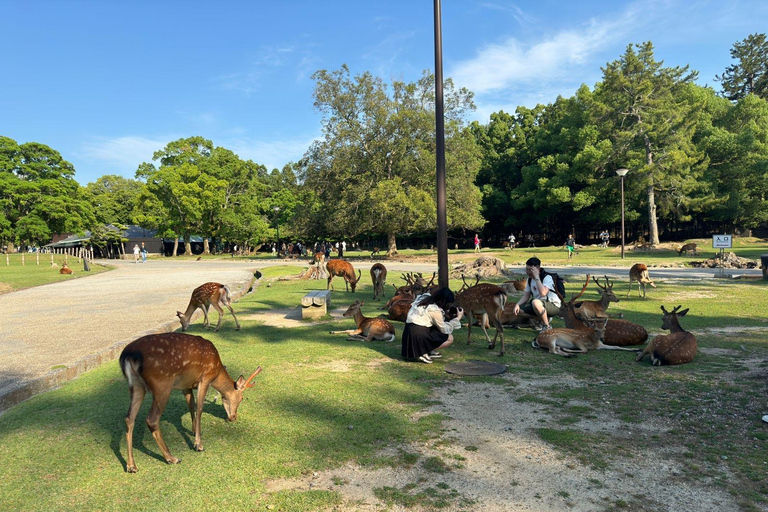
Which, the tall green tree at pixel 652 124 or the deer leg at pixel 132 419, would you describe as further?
the tall green tree at pixel 652 124

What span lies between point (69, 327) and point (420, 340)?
7835 mm

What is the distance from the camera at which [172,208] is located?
5388cm

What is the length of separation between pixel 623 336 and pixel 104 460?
7.00 m

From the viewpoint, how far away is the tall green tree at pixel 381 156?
116 ft

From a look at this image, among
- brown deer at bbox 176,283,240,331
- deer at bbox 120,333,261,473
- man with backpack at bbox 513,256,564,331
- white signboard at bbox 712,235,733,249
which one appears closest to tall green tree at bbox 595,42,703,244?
white signboard at bbox 712,235,733,249

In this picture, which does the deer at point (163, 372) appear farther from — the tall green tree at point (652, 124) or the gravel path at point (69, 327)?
the tall green tree at point (652, 124)

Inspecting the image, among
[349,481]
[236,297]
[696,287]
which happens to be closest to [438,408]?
[349,481]

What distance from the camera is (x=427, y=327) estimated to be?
22.3 ft

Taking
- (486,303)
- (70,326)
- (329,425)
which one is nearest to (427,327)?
(486,303)

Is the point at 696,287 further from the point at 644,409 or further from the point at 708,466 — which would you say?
the point at 708,466

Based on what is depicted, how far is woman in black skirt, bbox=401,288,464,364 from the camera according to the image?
6777 millimetres

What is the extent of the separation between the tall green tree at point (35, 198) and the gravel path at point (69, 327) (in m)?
43.9

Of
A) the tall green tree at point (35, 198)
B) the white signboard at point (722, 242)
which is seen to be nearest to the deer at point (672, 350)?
the white signboard at point (722, 242)

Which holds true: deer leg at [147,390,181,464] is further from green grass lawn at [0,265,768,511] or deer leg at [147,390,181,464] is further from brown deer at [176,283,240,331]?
brown deer at [176,283,240,331]
